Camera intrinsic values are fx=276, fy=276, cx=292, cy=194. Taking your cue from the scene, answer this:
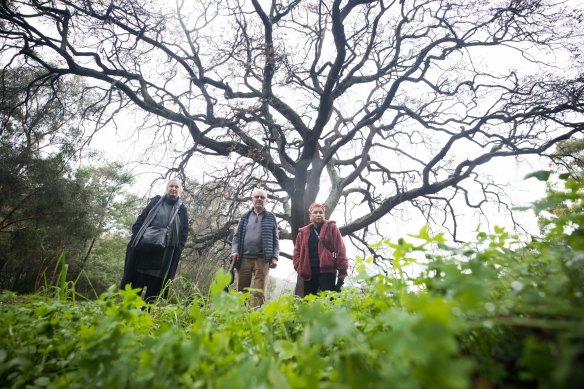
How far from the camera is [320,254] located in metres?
3.78

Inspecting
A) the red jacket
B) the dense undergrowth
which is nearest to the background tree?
the red jacket

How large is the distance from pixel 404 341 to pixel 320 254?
134 inches

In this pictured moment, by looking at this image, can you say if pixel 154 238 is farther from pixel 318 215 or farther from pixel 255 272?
pixel 318 215

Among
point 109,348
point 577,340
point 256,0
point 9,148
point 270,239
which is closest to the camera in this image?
point 577,340

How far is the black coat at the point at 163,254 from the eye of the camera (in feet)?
10.5

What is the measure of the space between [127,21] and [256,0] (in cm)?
260

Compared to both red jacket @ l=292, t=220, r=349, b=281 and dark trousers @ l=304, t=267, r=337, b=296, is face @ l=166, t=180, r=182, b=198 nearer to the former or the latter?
red jacket @ l=292, t=220, r=349, b=281

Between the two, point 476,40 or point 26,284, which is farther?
point 26,284

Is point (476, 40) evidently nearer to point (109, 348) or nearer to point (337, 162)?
point (337, 162)

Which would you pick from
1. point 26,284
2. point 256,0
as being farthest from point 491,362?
point 26,284

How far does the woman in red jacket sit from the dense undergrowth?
238cm

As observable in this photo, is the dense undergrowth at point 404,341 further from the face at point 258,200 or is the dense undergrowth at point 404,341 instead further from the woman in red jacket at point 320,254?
the face at point 258,200

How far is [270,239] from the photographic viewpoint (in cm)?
382

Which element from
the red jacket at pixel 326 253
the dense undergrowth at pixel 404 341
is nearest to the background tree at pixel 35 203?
the red jacket at pixel 326 253
